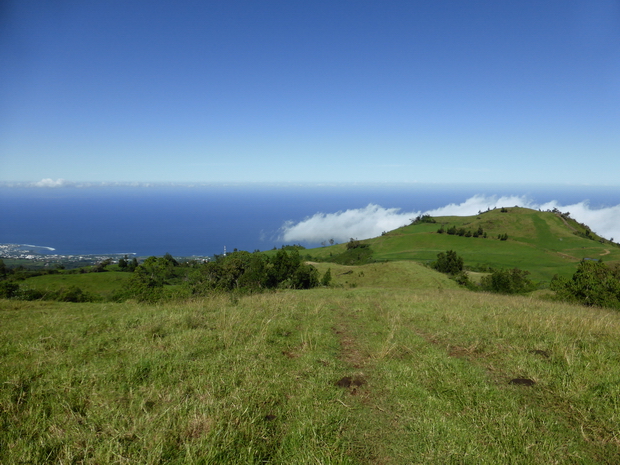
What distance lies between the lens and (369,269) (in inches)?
2480

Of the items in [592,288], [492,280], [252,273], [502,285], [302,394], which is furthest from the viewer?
[492,280]

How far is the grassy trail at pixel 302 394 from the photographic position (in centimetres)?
332

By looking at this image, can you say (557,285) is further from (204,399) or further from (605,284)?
(204,399)

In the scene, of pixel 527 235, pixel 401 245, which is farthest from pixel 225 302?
pixel 527 235

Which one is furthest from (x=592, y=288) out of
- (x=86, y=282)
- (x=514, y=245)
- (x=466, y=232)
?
(x=466, y=232)

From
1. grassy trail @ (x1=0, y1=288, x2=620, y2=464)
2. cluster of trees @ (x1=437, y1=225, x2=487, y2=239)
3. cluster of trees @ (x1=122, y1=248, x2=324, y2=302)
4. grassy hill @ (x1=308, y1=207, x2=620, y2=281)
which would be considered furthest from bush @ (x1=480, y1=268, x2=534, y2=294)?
cluster of trees @ (x1=437, y1=225, x2=487, y2=239)

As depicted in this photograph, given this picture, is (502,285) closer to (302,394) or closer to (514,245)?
(302,394)

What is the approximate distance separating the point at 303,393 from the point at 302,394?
0.10ft

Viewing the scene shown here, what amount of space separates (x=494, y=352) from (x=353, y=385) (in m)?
3.63

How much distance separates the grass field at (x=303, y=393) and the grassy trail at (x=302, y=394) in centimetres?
2

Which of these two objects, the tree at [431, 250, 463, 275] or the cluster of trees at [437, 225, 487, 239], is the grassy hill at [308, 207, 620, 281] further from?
the tree at [431, 250, 463, 275]

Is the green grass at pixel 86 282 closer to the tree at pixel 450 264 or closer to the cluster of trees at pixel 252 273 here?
the cluster of trees at pixel 252 273

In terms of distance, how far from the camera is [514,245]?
117062mm

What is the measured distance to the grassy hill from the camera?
314 feet
